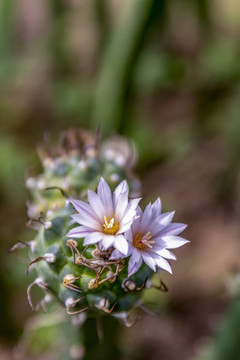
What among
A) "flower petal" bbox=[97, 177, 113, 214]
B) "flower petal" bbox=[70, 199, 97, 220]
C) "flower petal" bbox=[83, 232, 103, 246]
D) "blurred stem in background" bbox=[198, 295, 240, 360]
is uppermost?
"flower petal" bbox=[97, 177, 113, 214]

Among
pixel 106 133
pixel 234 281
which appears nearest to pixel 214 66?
pixel 106 133

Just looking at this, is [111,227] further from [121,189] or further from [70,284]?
[70,284]

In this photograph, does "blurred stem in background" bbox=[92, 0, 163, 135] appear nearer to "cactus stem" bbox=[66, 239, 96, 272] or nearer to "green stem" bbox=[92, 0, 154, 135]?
"green stem" bbox=[92, 0, 154, 135]

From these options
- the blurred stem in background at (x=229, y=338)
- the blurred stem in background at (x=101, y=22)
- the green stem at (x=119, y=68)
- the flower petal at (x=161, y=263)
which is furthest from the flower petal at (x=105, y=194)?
the blurred stem in background at (x=101, y=22)

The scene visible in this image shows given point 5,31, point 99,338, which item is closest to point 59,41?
point 5,31

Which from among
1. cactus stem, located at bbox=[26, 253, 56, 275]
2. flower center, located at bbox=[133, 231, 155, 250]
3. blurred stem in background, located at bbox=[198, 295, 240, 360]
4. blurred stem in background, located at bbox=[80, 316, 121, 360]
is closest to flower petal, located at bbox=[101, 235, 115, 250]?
flower center, located at bbox=[133, 231, 155, 250]

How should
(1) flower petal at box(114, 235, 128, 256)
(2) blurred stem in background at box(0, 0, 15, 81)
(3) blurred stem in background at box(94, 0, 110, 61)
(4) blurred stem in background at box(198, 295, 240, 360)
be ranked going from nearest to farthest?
(1) flower petal at box(114, 235, 128, 256) < (4) blurred stem in background at box(198, 295, 240, 360) < (2) blurred stem in background at box(0, 0, 15, 81) < (3) blurred stem in background at box(94, 0, 110, 61)
